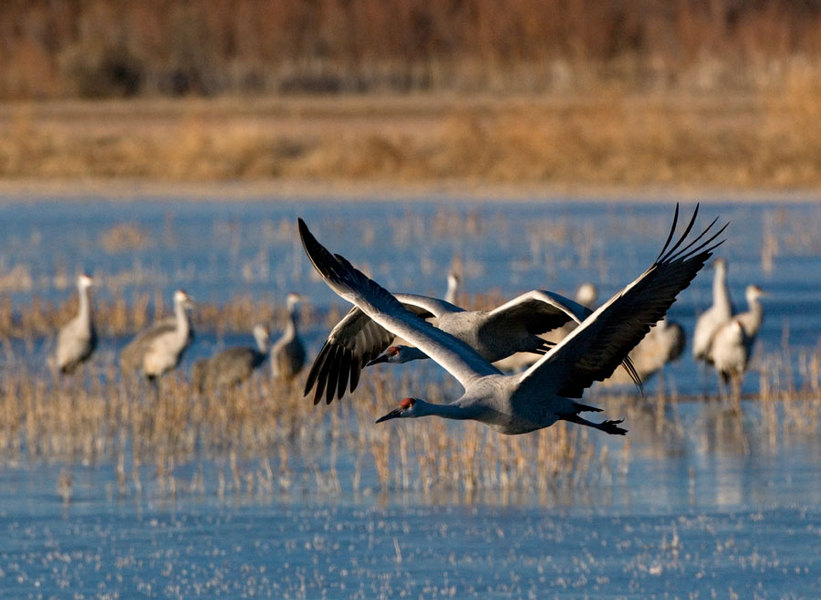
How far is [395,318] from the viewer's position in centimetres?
720

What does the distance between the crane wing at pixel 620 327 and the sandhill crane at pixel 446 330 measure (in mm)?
289

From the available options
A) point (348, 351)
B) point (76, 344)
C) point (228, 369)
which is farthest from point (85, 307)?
point (348, 351)

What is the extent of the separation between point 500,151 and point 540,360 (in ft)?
71.8

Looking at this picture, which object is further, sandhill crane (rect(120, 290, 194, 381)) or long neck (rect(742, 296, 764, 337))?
long neck (rect(742, 296, 764, 337))

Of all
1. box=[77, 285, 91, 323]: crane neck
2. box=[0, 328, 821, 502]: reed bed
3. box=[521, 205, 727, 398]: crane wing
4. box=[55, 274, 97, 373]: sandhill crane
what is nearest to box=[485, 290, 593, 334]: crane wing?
box=[521, 205, 727, 398]: crane wing

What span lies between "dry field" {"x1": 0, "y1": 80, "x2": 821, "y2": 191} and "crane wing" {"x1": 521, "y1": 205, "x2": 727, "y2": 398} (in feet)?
57.9

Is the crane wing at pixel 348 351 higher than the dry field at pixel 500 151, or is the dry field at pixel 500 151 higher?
the dry field at pixel 500 151

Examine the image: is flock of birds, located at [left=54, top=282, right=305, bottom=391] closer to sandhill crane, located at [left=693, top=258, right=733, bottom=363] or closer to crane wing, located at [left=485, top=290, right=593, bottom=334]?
sandhill crane, located at [left=693, top=258, right=733, bottom=363]

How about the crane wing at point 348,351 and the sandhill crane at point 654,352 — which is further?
the sandhill crane at point 654,352

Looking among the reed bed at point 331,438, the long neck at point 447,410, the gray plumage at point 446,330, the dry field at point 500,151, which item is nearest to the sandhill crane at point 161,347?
the reed bed at point 331,438

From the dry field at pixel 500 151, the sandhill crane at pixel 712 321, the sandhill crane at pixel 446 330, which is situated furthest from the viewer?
the dry field at pixel 500 151

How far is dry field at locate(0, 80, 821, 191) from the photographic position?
87.3 ft

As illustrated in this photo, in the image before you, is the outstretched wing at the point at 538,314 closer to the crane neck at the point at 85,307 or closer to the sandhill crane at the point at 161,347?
the sandhill crane at the point at 161,347

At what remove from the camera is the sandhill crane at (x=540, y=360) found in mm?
6902
